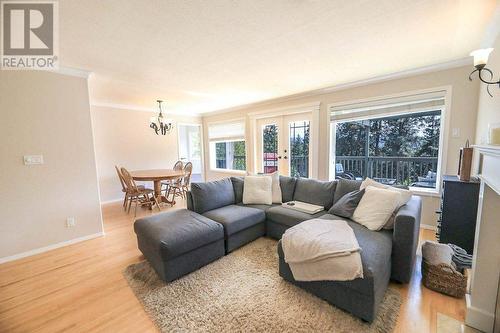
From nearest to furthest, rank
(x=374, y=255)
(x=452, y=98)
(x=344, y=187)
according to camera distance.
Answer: (x=374, y=255)
(x=344, y=187)
(x=452, y=98)

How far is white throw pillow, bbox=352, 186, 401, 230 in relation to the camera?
2021 millimetres

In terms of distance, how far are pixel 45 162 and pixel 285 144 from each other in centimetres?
404

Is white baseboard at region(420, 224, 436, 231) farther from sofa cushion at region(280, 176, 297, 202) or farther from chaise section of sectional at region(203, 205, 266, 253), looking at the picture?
chaise section of sectional at region(203, 205, 266, 253)

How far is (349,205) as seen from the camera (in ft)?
7.61

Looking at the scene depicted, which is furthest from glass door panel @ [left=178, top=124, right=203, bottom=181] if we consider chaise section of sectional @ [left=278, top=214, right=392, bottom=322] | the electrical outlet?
chaise section of sectional @ [left=278, top=214, right=392, bottom=322]

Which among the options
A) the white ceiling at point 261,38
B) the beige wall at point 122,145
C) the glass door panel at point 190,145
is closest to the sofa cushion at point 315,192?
the white ceiling at point 261,38

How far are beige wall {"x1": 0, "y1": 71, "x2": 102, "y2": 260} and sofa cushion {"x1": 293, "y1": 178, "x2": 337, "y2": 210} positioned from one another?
303 centimetres

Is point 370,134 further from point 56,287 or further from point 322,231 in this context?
point 56,287

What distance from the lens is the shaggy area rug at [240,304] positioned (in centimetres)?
146

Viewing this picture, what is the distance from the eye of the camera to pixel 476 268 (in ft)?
4.73

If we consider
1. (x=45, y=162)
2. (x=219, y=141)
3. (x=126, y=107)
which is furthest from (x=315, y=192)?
(x=126, y=107)

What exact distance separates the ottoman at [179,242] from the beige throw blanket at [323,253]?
820mm

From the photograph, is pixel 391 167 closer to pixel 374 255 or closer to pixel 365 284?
pixel 374 255

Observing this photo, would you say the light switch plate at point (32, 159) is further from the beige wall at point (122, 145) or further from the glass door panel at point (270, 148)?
the glass door panel at point (270, 148)
